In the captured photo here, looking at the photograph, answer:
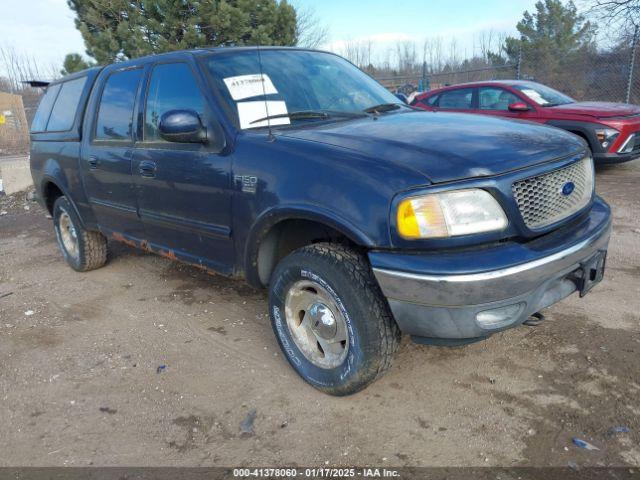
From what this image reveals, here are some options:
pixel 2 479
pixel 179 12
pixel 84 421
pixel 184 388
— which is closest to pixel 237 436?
pixel 184 388

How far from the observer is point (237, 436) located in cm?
260

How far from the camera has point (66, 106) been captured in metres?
4.91

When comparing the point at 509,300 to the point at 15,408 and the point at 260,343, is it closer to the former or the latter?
the point at 260,343

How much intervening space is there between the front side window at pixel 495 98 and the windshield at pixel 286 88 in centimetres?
561

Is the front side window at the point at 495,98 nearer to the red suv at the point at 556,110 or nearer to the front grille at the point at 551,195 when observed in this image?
the red suv at the point at 556,110

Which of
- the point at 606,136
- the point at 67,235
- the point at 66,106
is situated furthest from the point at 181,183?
the point at 606,136

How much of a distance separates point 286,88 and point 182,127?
30.0 inches

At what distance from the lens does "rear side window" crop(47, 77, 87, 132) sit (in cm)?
471

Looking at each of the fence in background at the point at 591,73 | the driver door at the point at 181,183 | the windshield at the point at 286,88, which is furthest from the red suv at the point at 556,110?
the driver door at the point at 181,183

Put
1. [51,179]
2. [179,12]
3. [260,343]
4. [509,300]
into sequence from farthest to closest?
1. [179,12]
2. [51,179]
3. [260,343]
4. [509,300]

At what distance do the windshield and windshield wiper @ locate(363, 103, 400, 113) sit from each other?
0.07 ft

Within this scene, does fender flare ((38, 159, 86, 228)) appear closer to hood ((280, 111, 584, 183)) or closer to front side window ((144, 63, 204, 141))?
front side window ((144, 63, 204, 141))

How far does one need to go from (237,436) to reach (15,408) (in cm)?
137

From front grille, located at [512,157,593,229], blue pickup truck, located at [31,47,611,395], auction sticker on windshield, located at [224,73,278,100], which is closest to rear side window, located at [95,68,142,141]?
blue pickup truck, located at [31,47,611,395]
